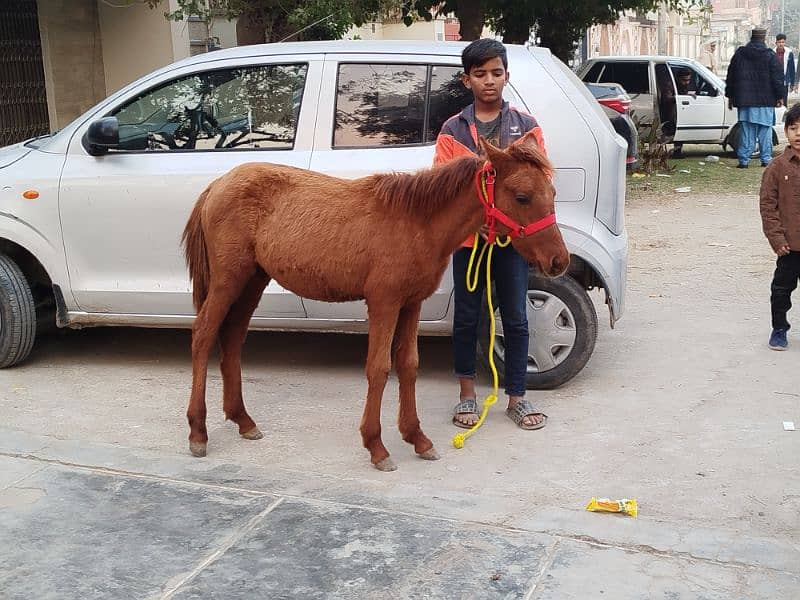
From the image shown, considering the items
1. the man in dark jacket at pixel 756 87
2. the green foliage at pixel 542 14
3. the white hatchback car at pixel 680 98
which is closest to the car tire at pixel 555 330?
the green foliage at pixel 542 14

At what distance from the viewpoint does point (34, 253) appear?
20.0ft

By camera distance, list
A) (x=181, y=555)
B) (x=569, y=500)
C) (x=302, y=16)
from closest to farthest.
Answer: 1. (x=181, y=555)
2. (x=569, y=500)
3. (x=302, y=16)

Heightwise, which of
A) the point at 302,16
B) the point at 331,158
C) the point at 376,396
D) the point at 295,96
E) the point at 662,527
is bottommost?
the point at 662,527

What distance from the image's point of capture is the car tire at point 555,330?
18.6 ft

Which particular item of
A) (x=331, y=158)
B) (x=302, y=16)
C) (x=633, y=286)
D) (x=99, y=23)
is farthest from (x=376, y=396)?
(x=99, y=23)

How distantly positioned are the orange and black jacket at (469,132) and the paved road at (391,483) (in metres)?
A: 1.27

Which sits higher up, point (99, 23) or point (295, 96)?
point (99, 23)

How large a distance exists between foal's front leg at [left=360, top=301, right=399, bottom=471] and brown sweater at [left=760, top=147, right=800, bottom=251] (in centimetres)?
313

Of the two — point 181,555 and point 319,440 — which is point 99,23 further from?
point 181,555

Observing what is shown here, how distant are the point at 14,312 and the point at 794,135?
4931 mm

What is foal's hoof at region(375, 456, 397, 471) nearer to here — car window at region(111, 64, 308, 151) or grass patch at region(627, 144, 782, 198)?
car window at region(111, 64, 308, 151)

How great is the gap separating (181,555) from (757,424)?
3072mm

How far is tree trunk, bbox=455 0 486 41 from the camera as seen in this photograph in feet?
52.7

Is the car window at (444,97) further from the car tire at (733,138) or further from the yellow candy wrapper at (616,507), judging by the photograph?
the car tire at (733,138)
